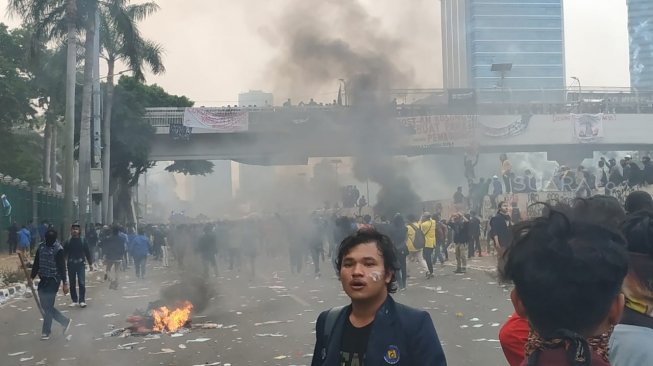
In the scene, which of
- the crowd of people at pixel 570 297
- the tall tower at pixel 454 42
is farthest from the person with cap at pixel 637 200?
the tall tower at pixel 454 42

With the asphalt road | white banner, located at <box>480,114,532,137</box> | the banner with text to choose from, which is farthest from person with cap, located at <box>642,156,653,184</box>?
white banner, located at <box>480,114,532,137</box>

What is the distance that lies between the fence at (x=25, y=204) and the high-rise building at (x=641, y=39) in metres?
158

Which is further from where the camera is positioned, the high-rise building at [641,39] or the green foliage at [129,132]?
the high-rise building at [641,39]

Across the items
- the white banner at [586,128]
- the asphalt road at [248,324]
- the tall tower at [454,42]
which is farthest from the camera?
the tall tower at [454,42]

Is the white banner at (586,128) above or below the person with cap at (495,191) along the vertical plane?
above

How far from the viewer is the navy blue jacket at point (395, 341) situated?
2680 millimetres

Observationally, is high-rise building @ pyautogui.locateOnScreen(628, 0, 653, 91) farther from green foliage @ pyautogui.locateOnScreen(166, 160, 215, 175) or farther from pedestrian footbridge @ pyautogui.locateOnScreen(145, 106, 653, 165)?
green foliage @ pyautogui.locateOnScreen(166, 160, 215, 175)

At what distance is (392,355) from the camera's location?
2678 mm

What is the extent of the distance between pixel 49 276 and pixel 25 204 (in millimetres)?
19999

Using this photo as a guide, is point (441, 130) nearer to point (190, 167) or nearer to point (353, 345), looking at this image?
point (190, 167)

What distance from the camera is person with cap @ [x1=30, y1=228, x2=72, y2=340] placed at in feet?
32.3

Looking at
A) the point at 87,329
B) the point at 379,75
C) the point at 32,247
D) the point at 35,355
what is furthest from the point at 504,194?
the point at 35,355

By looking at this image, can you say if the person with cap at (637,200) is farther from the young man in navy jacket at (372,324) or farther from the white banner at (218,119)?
the white banner at (218,119)

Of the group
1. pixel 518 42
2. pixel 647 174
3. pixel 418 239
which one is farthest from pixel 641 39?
pixel 418 239
